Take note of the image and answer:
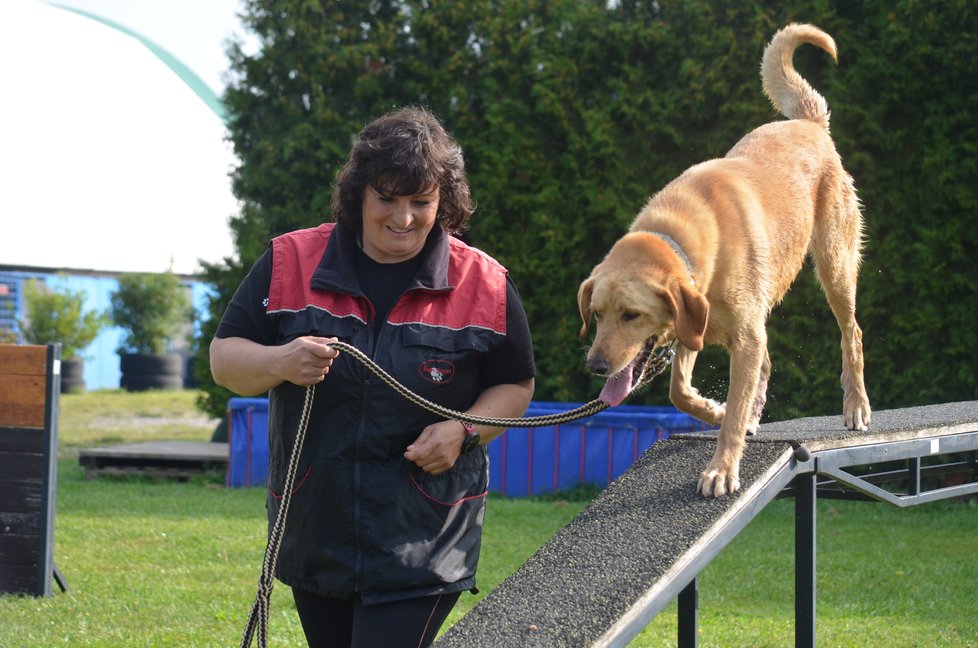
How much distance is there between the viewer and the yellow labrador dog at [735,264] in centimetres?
315

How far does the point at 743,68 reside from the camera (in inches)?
363

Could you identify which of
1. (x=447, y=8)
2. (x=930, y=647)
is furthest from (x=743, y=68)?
(x=930, y=647)

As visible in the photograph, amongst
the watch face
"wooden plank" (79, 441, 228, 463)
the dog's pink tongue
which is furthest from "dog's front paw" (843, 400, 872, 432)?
"wooden plank" (79, 441, 228, 463)

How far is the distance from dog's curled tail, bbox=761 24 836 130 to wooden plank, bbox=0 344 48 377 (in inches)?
181

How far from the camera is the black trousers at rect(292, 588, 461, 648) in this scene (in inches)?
111

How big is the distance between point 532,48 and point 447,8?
1.14 m

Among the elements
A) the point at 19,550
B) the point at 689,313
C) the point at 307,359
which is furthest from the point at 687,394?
the point at 19,550

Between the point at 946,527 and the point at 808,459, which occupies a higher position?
the point at 808,459

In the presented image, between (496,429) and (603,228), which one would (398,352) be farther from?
(603,228)

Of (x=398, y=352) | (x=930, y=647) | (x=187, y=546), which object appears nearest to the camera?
(x=398, y=352)

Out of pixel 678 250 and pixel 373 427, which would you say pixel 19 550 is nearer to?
pixel 373 427

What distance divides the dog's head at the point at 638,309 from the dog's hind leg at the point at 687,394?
535 mm

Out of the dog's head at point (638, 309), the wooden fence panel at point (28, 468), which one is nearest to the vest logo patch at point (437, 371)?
the dog's head at point (638, 309)

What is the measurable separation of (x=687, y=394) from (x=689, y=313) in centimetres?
71
